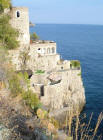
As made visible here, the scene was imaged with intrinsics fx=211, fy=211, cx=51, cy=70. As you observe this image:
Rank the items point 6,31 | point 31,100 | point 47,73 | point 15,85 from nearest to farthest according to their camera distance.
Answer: point 15,85, point 31,100, point 6,31, point 47,73

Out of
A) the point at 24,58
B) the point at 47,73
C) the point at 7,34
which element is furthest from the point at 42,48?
the point at 7,34

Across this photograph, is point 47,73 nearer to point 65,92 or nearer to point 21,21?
point 65,92

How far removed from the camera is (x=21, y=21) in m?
31.5

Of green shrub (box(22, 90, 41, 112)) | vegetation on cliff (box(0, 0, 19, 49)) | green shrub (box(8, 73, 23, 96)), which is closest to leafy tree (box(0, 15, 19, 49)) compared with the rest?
vegetation on cliff (box(0, 0, 19, 49))

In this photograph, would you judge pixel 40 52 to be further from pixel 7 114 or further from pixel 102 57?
pixel 102 57

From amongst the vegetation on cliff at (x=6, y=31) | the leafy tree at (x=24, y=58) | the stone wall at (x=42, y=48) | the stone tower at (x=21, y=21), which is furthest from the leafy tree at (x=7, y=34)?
the stone wall at (x=42, y=48)

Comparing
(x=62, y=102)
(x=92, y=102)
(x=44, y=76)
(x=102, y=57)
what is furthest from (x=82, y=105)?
(x=102, y=57)

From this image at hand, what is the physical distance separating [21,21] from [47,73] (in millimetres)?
8676

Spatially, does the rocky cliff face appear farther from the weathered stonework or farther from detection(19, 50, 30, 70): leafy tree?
detection(19, 50, 30, 70): leafy tree

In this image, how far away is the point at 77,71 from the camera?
108ft

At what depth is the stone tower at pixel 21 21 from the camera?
31.1 meters

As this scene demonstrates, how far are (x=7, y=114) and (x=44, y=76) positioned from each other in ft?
57.4

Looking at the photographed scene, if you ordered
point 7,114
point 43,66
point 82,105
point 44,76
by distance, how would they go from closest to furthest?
point 7,114, point 44,76, point 43,66, point 82,105

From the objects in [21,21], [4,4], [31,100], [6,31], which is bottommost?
[31,100]
